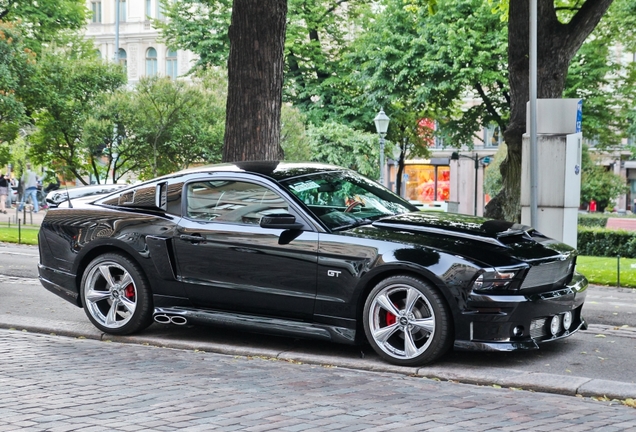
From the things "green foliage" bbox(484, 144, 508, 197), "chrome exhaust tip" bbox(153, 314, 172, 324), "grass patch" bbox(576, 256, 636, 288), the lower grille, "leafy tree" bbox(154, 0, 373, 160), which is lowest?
"grass patch" bbox(576, 256, 636, 288)

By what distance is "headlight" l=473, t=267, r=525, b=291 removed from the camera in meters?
6.77

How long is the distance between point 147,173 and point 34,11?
422 inches

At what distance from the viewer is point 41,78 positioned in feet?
102

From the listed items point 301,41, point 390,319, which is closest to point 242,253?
point 390,319

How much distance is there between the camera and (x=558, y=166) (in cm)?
1210

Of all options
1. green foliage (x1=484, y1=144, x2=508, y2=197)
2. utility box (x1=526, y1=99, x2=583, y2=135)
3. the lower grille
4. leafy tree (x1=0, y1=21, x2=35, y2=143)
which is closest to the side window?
the lower grille

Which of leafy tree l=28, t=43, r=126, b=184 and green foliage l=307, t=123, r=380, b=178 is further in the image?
green foliage l=307, t=123, r=380, b=178

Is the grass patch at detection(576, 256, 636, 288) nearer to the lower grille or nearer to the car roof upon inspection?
the car roof

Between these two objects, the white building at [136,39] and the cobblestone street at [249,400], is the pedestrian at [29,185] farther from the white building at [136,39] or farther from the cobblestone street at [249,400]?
the white building at [136,39]

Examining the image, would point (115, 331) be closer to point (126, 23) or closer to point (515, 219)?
point (515, 219)

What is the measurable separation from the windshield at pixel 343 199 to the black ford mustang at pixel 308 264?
0.01 m

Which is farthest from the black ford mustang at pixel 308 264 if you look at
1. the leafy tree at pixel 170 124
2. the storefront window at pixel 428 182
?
the storefront window at pixel 428 182

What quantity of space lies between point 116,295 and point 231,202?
1.41m

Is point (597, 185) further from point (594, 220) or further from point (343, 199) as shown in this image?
point (343, 199)
